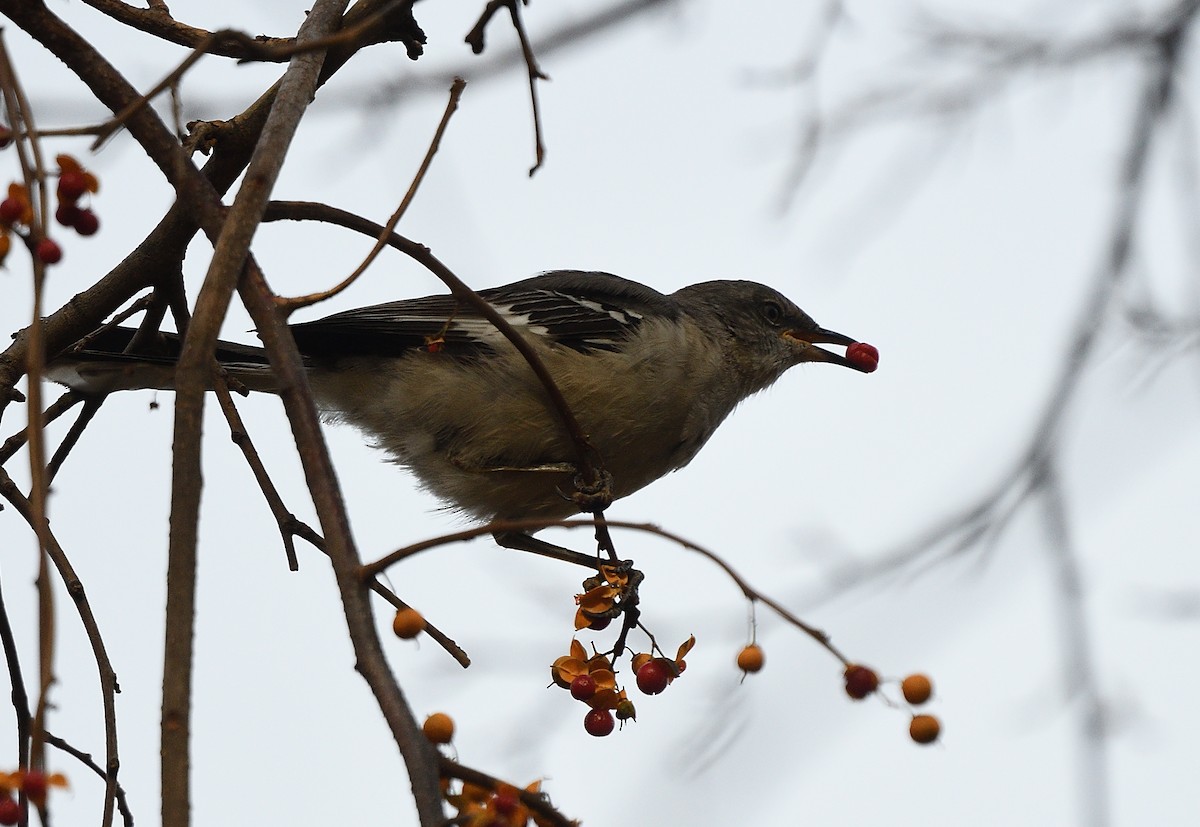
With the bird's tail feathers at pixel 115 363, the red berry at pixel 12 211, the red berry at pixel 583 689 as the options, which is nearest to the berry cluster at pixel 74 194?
the red berry at pixel 12 211

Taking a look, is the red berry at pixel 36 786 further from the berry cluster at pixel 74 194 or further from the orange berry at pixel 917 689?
the orange berry at pixel 917 689

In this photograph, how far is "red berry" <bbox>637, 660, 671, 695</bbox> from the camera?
304 cm

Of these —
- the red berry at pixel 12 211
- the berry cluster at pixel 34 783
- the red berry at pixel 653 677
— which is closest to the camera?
→ the berry cluster at pixel 34 783

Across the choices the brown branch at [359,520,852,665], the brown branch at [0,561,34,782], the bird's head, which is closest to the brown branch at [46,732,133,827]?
the brown branch at [0,561,34,782]

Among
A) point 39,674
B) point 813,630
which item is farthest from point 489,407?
point 39,674

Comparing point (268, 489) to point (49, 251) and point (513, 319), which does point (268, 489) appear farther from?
point (513, 319)

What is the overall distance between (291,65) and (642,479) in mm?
2573

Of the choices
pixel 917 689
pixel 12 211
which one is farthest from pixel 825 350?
pixel 12 211

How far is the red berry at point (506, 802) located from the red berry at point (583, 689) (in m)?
1.04

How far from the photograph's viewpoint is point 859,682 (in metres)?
2.12

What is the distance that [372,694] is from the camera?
1593mm

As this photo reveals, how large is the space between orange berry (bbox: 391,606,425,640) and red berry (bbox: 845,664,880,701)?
0.73 meters

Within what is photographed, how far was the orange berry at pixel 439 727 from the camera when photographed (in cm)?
Answer: 198

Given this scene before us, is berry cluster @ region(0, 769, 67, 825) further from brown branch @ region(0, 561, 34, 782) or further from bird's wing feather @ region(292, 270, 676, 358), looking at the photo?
bird's wing feather @ region(292, 270, 676, 358)
